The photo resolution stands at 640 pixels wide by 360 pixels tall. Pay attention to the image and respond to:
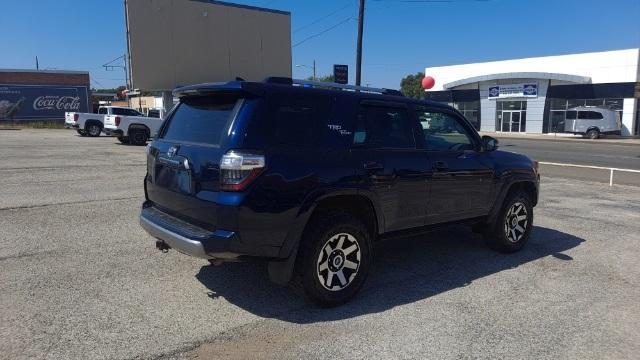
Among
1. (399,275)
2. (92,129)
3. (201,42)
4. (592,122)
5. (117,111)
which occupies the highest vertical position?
(201,42)

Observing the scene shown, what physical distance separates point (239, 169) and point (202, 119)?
832mm

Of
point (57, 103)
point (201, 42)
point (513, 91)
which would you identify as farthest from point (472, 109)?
point (57, 103)

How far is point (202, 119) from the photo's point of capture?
4230 millimetres

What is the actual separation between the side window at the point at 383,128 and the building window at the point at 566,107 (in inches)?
1547

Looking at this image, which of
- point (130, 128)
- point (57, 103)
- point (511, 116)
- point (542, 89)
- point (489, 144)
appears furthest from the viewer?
point (511, 116)

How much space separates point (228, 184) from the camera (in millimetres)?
3688

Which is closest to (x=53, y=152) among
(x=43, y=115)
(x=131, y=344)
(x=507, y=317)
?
(x=131, y=344)

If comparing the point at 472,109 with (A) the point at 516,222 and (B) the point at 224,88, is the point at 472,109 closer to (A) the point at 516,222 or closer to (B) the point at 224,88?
(A) the point at 516,222

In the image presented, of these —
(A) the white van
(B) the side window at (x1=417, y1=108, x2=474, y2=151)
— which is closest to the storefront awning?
(A) the white van

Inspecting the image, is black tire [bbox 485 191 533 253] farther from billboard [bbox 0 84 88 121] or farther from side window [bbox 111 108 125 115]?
billboard [bbox 0 84 88 121]

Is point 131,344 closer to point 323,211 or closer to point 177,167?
point 177,167

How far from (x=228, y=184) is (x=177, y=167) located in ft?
2.26

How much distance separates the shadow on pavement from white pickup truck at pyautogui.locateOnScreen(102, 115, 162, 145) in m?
18.5

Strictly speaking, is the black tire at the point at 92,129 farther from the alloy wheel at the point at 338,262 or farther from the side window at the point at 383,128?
the alloy wheel at the point at 338,262
